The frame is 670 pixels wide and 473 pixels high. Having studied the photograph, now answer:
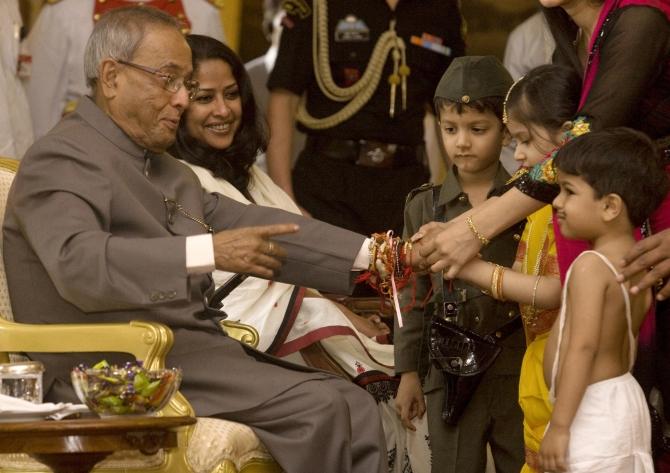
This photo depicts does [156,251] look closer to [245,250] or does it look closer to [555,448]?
[245,250]

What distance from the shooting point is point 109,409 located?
9.05ft

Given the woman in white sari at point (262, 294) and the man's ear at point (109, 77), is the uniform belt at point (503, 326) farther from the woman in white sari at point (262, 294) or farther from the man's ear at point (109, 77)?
the man's ear at point (109, 77)

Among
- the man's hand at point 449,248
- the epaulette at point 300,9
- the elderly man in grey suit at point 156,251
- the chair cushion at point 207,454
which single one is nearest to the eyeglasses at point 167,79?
the elderly man in grey suit at point 156,251

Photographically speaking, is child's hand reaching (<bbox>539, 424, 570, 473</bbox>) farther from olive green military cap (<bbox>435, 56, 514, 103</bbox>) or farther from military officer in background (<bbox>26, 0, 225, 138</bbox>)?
military officer in background (<bbox>26, 0, 225, 138</bbox>)

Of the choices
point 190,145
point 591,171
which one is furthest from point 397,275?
point 190,145

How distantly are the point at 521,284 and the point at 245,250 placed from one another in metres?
0.74

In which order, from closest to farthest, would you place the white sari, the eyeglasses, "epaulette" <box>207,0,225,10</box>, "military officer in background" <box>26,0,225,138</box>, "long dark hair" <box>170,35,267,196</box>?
the eyeglasses → the white sari → "long dark hair" <box>170,35,267,196</box> → "military officer in background" <box>26,0,225,138</box> → "epaulette" <box>207,0,225,10</box>

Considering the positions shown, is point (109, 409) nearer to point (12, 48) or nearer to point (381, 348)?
point (381, 348)

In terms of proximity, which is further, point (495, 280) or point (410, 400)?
point (410, 400)

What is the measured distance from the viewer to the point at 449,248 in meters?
3.38

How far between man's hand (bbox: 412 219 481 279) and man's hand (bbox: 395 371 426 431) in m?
0.52

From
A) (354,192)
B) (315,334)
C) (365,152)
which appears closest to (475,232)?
(315,334)

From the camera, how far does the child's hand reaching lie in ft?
9.71

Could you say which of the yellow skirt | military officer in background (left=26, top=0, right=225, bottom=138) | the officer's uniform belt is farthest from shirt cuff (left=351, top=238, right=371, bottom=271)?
military officer in background (left=26, top=0, right=225, bottom=138)
